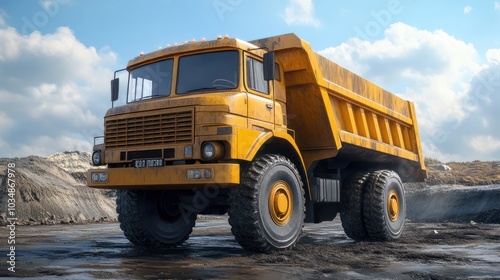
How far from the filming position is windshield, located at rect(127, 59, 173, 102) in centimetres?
795

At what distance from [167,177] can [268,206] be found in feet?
4.61

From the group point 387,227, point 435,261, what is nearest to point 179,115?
point 435,261

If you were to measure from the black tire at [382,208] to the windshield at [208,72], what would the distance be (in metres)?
3.91

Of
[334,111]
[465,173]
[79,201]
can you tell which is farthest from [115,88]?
[465,173]

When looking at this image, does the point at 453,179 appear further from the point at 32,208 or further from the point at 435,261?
the point at 435,261

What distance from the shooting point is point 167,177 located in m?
7.00

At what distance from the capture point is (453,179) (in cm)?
3341

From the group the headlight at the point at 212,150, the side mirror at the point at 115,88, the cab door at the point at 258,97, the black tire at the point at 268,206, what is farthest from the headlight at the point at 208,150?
the side mirror at the point at 115,88

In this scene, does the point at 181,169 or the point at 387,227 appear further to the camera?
the point at 387,227

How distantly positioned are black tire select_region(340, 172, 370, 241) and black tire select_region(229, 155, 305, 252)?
241 centimetres

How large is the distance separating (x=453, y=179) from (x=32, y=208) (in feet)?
82.0

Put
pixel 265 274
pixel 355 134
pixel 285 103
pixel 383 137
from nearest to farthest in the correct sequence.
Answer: pixel 265 274 → pixel 285 103 → pixel 355 134 → pixel 383 137

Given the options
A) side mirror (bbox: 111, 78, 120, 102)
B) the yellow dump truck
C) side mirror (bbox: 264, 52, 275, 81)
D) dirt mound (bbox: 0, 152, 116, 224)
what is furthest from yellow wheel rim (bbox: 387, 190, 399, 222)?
dirt mound (bbox: 0, 152, 116, 224)

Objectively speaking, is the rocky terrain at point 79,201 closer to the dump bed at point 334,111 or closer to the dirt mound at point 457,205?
the dirt mound at point 457,205
